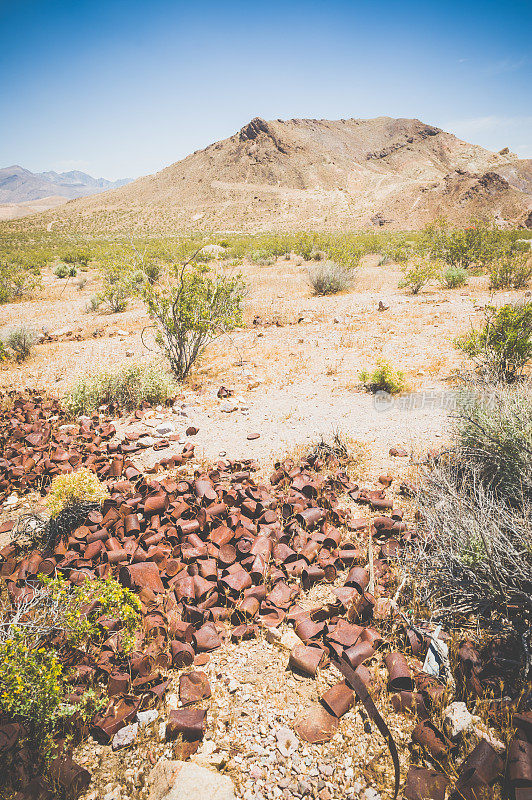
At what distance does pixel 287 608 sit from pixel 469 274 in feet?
52.1

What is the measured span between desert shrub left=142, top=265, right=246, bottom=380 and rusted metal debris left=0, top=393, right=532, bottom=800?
2.84m

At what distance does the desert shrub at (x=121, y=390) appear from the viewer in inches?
208

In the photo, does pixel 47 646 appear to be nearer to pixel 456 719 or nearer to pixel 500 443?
pixel 456 719

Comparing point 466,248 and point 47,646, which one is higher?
point 466,248

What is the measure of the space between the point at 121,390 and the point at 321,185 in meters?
85.9

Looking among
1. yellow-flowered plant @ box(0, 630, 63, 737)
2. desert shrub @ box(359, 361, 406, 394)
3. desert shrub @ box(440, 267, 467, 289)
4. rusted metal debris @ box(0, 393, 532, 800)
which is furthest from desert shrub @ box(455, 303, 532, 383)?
desert shrub @ box(440, 267, 467, 289)

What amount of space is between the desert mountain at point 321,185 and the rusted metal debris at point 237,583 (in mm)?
49266

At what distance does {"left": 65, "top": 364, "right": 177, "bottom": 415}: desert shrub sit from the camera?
529 cm

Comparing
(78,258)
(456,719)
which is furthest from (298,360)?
(78,258)

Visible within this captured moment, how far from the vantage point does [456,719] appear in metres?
1.55

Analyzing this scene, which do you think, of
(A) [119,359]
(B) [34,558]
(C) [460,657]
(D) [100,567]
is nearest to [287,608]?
(C) [460,657]

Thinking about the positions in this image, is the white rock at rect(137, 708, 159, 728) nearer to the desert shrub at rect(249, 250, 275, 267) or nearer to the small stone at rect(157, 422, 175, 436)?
the small stone at rect(157, 422, 175, 436)

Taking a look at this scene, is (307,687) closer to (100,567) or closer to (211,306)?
(100,567)

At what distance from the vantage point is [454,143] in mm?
95125
